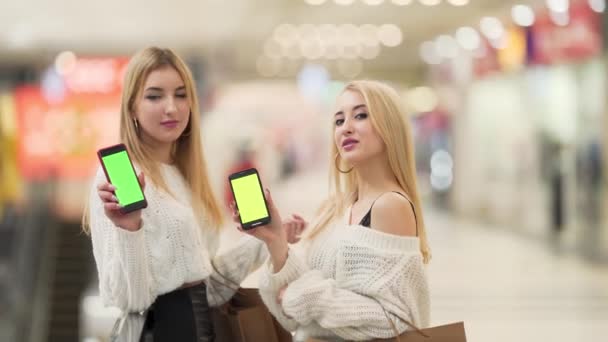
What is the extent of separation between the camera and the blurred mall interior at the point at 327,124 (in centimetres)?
1002

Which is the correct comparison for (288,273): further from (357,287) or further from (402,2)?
(402,2)

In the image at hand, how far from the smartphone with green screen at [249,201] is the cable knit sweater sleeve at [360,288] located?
159mm

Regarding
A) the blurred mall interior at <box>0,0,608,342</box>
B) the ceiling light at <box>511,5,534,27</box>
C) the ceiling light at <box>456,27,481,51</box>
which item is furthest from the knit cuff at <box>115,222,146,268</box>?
the ceiling light at <box>456,27,481,51</box>

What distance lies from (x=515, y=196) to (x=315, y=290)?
13494 mm

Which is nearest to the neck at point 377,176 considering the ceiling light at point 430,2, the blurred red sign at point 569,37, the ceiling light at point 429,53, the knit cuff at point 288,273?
the knit cuff at point 288,273

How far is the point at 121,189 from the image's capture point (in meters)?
2.18

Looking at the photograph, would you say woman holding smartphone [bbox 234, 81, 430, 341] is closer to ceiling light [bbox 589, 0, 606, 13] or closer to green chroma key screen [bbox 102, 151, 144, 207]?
green chroma key screen [bbox 102, 151, 144, 207]

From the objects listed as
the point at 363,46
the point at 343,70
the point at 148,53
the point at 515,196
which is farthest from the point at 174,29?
the point at 343,70

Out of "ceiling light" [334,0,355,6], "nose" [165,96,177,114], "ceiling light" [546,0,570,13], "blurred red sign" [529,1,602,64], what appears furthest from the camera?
"ceiling light" [334,0,355,6]

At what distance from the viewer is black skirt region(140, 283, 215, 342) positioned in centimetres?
241

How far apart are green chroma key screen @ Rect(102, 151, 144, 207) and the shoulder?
629mm

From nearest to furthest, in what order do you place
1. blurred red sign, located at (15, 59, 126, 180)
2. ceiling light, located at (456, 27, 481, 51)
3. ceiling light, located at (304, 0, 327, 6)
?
ceiling light, located at (304, 0, 327, 6)
blurred red sign, located at (15, 59, 126, 180)
ceiling light, located at (456, 27, 481, 51)

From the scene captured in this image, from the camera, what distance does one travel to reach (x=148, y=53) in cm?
251

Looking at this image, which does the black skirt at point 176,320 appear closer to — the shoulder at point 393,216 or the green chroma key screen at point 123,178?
the green chroma key screen at point 123,178
